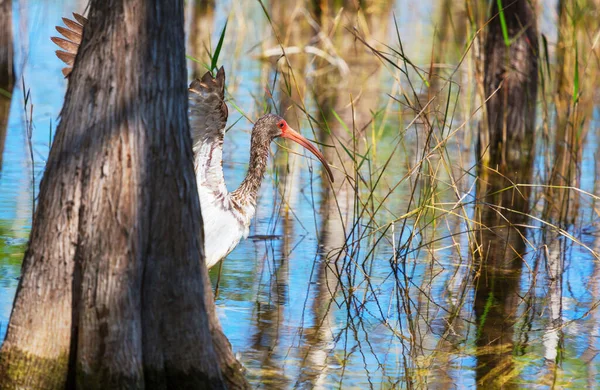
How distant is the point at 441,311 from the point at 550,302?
0.83 meters

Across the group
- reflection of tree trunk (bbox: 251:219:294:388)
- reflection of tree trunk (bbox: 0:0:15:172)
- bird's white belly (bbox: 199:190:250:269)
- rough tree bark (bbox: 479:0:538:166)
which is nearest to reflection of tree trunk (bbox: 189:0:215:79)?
reflection of tree trunk (bbox: 0:0:15:172)

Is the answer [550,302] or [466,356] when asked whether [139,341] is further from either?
[550,302]

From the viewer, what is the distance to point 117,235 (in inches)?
170

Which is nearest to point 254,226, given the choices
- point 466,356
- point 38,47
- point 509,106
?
point 466,356

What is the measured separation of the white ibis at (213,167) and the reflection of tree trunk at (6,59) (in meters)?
6.03

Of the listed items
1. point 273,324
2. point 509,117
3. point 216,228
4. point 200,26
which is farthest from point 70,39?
point 200,26

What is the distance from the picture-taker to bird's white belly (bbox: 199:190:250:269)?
260 inches

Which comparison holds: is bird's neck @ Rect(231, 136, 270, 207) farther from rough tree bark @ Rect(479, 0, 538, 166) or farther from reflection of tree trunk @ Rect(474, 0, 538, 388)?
rough tree bark @ Rect(479, 0, 538, 166)

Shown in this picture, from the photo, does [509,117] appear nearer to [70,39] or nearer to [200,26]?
[70,39]

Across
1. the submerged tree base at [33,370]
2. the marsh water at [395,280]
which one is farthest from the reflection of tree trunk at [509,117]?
the submerged tree base at [33,370]

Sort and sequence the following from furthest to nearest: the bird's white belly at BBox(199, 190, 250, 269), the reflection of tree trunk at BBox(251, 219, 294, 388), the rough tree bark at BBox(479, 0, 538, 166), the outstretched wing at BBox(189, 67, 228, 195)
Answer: the rough tree bark at BBox(479, 0, 538, 166), the bird's white belly at BBox(199, 190, 250, 269), the outstretched wing at BBox(189, 67, 228, 195), the reflection of tree trunk at BBox(251, 219, 294, 388)

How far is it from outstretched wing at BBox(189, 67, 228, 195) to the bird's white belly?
0.10 metres

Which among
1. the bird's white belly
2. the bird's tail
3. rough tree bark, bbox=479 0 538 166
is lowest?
the bird's white belly

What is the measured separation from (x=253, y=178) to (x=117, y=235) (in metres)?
2.80
